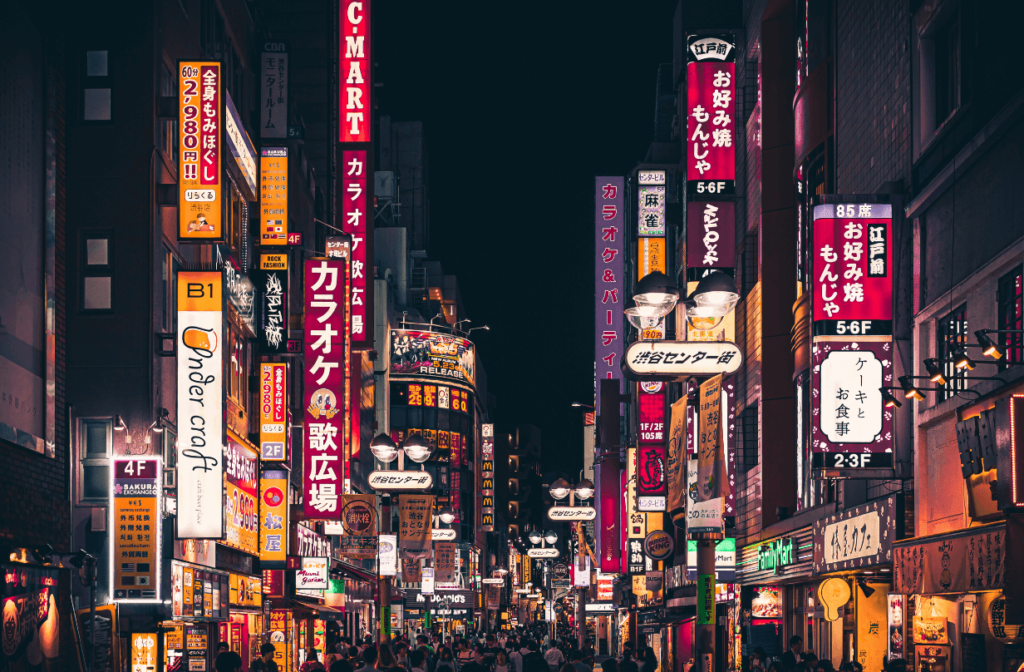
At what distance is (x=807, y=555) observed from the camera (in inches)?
1041

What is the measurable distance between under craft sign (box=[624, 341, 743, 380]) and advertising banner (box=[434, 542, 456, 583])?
62088 millimetres

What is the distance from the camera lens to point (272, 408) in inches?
1323

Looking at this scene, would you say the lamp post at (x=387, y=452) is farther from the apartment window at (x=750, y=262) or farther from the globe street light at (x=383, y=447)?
the apartment window at (x=750, y=262)

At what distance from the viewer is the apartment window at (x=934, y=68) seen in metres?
19.2

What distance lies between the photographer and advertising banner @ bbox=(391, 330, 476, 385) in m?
117

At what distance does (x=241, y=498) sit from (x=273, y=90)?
12451mm

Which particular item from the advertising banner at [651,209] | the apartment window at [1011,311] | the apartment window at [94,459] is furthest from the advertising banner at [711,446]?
the advertising banner at [651,209]

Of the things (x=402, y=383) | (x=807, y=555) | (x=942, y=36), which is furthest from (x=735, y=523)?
(x=402, y=383)

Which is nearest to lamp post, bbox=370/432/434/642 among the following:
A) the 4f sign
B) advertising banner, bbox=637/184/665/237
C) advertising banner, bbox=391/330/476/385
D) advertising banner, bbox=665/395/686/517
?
advertising banner, bbox=665/395/686/517

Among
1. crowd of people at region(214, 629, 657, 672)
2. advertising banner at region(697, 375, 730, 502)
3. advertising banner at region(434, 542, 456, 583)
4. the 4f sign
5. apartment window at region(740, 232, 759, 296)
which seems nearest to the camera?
advertising banner at region(697, 375, 730, 502)

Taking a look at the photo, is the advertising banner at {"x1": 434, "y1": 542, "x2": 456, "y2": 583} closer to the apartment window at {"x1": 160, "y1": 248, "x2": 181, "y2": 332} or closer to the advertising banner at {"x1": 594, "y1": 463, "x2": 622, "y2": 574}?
the advertising banner at {"x1": 594, "y1": 463, "x2": 622, "y2": 574}

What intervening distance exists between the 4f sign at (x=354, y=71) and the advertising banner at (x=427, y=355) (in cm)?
7665

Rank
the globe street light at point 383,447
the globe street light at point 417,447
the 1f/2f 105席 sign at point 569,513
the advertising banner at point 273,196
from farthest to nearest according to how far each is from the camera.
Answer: the 1f/2f 105席 sign at point 569,513 < the advertising banner at point 273,196 < the globe street light at point 383,447 < the globe street light at point 417,447

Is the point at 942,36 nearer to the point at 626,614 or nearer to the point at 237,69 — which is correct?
the point at 237,69
